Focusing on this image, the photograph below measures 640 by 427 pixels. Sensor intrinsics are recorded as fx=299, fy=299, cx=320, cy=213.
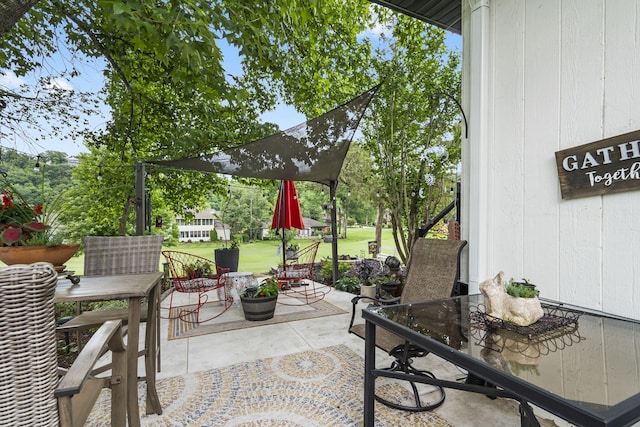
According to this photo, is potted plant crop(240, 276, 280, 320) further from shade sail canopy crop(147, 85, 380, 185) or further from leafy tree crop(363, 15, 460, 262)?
leafy tree crop(363, 15, 460, 262)

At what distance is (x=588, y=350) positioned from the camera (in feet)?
3.75


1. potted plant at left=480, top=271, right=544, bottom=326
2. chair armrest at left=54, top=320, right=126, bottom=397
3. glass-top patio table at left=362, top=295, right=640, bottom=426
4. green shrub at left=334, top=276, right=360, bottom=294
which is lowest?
green shrub at left=334, top=276, right=360, bottom=294

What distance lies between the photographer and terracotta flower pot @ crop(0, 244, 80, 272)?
1.48 meters

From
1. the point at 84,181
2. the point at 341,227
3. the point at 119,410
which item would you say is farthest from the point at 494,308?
the point at 341,227

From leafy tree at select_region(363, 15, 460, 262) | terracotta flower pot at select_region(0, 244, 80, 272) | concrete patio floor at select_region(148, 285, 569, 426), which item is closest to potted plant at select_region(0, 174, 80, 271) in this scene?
terracotta flower pot at select_region(0, 244, 80, 272)

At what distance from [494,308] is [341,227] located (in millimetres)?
18172

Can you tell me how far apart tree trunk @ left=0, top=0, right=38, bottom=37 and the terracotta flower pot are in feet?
5.10

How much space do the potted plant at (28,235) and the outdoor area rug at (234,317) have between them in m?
2.27

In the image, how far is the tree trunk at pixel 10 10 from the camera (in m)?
1.89

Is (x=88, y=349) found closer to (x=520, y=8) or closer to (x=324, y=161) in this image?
(x=520, y=8)

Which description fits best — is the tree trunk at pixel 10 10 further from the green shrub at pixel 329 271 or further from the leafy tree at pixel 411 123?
the green shrub at pixel 329 271

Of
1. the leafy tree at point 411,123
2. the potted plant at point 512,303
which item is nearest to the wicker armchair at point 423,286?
the potted plant at point 512,303


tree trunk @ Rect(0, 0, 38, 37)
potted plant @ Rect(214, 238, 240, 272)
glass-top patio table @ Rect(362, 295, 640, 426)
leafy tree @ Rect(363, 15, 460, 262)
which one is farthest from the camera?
potted plant @ Rect(214, 238, 240, 272)

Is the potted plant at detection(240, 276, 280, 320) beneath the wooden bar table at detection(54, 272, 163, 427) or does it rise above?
beneath
